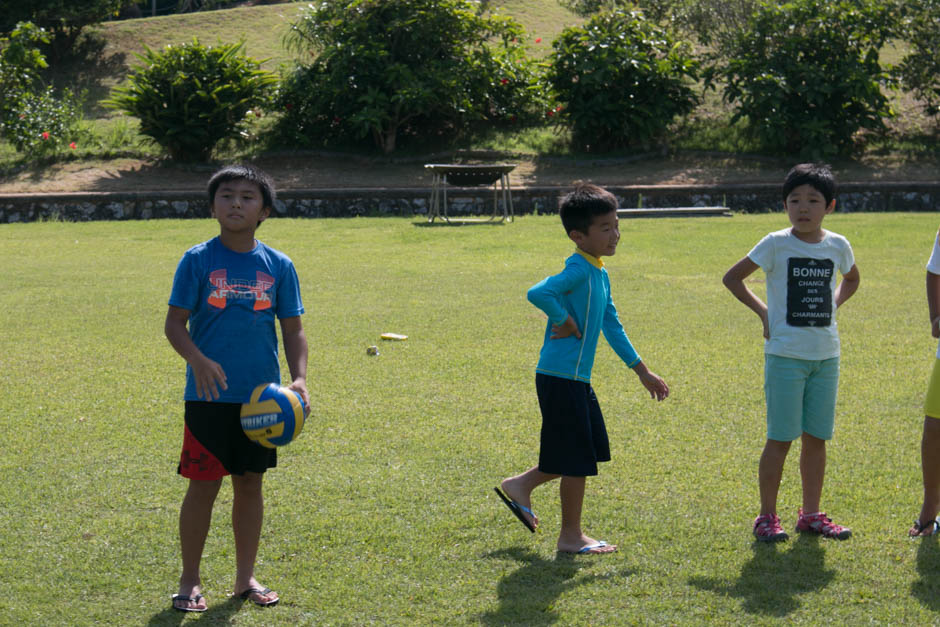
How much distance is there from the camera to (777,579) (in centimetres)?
350

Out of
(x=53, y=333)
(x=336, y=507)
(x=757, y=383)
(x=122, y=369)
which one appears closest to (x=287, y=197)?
(x=53, y=333)

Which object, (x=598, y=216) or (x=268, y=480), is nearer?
(x=598, y=216)

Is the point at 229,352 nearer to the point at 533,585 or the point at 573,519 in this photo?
the point at 533,585

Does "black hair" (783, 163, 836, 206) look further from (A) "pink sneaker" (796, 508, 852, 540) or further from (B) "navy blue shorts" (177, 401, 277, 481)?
(B) "navy blue shorts" (177, 401, 277, 481)

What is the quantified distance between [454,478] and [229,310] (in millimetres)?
1679

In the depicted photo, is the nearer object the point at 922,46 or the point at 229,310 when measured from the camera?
the point at 229,310

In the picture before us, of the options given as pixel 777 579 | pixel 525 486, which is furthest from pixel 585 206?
pixel 777 579

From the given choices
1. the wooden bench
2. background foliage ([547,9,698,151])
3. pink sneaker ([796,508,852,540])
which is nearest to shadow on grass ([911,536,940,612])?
pink sneaker ([796,508,852,540])

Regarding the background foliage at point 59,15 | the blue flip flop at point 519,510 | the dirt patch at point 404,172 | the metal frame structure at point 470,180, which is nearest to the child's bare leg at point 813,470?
the blue flip flop at point 519,510

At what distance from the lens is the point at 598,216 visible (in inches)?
148

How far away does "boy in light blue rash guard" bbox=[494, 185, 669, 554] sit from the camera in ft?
12.2

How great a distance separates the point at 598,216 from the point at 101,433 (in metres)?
2.94

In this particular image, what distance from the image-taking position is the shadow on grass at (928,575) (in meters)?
3.32

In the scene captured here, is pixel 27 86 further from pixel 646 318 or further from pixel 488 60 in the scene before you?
pixel 646 318
